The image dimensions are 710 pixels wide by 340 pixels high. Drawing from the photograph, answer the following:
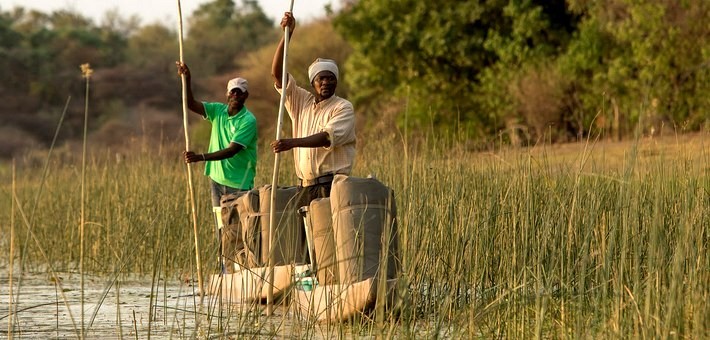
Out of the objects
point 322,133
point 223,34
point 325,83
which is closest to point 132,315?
point 322,133

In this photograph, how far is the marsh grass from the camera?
498cm

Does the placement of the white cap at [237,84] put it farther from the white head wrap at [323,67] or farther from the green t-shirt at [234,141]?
the white head wrap at [323,67]

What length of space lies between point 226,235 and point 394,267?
1.77 meters

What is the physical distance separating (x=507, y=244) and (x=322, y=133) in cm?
104

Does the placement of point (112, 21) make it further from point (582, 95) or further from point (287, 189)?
point (287, 189)

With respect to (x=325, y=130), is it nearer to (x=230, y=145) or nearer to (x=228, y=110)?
(x=230, y=145)

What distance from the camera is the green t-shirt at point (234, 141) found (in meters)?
8.11

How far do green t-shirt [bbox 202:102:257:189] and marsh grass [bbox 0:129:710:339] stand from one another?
2.10 ft

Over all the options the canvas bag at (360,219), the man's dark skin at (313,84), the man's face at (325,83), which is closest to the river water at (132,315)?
the canvas bag at (360,219)

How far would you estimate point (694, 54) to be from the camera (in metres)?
17.4

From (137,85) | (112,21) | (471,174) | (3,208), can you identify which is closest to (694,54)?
(3,208)

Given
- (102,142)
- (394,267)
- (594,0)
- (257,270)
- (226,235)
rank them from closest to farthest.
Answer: (394,267) → (257,270) → (226,235) → (594,0) → (102,142)

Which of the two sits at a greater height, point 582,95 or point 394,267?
point 582,95

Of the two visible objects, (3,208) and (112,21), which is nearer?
(3,208)
